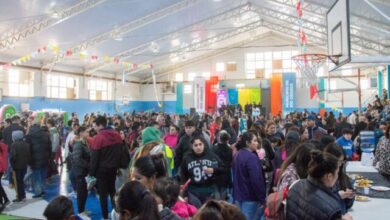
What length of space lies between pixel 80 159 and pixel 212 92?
686 inches

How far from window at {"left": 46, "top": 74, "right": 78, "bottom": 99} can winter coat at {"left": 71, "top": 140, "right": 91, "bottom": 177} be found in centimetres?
1405

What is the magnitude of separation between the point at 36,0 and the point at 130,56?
835 centimetres

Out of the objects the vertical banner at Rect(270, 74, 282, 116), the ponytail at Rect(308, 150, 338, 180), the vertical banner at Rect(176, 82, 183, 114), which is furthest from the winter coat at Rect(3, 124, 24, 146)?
the vertical banner at Rect(176, 82, 183, 114)

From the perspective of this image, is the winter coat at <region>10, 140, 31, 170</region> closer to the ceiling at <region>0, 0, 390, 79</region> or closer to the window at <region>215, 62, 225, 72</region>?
the ceiling at <region>0, 0, 390, 79</region>

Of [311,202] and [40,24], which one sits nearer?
[311,202]

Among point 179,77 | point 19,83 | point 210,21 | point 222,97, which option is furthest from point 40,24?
point 179,77

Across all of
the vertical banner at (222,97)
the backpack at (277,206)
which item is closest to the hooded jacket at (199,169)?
the backpack at (277,206)

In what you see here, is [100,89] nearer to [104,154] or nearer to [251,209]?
[104,154]

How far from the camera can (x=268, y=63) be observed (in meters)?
23.1

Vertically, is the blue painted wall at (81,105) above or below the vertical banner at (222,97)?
below

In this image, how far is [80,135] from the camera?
527 cm

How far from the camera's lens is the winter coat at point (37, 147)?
610 cm

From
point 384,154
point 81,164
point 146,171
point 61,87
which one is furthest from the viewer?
point 61,87

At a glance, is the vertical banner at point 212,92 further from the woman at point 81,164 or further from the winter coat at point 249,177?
the winter coat at point 249,177
